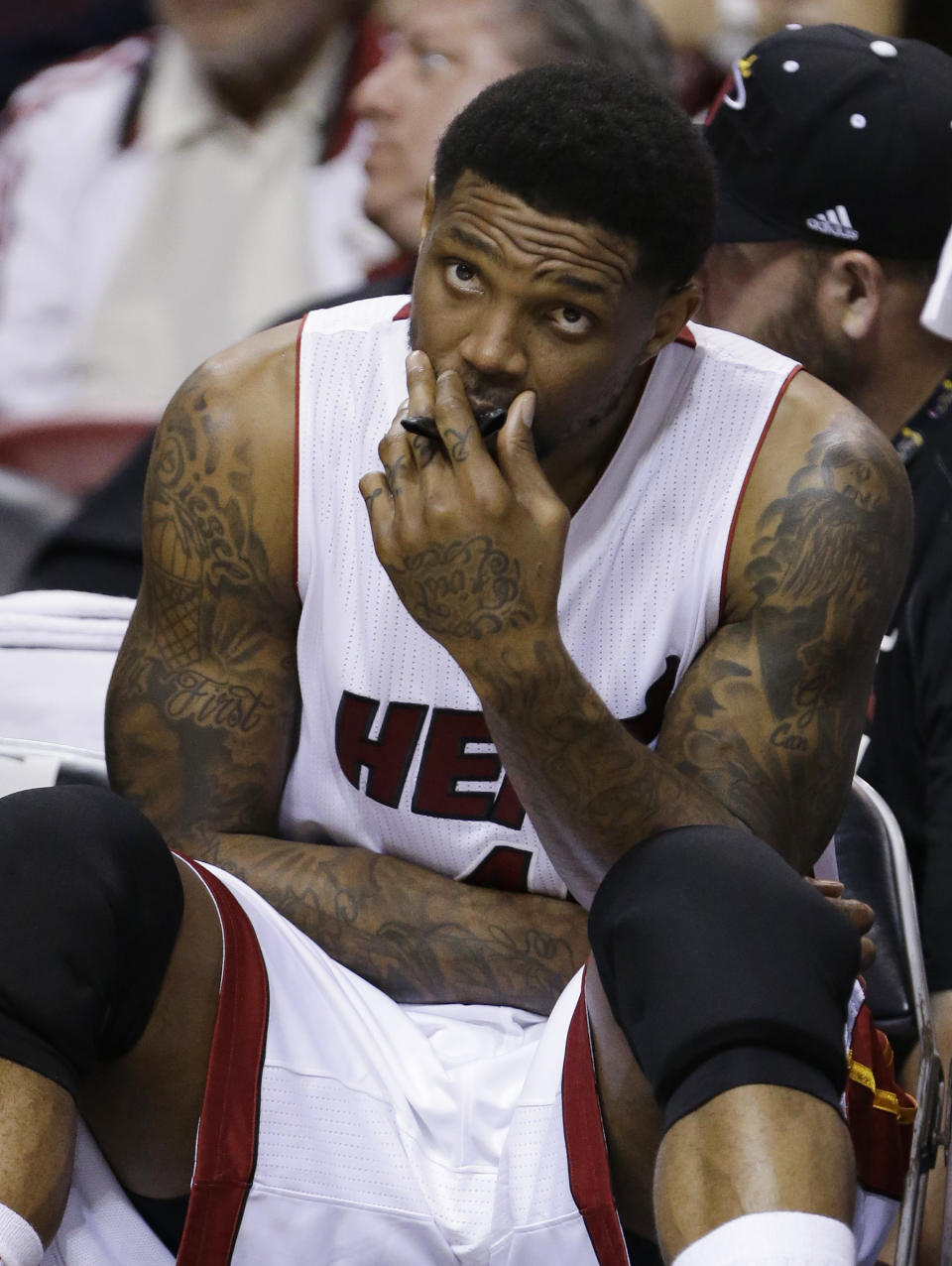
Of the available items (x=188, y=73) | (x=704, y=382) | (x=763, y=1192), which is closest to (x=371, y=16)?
(x=188, y=73)

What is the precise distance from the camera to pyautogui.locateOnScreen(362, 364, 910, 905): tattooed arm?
1.52 metres

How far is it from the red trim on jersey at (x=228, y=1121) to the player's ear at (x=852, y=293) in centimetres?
152

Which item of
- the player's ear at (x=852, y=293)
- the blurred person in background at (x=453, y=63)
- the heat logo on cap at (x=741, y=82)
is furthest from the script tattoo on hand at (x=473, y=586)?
the blurred person in background at (x=453, y=63)

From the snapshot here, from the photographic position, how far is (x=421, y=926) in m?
1.79

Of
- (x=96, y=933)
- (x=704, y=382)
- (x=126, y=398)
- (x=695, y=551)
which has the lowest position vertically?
(x=126, y=398)

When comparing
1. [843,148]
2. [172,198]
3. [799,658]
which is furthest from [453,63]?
[799,658]

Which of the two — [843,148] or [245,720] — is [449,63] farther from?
[245,720]

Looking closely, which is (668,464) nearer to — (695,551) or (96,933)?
(695,551)

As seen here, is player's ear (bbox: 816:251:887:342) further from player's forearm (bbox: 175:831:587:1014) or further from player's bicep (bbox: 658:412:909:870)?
player's forearm (bbox: 175:831:587:1014)

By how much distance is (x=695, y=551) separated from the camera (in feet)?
5.82

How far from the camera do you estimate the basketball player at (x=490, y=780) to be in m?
1.35

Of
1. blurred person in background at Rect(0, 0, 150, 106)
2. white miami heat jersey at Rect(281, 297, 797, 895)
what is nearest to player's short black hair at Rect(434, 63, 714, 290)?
white miami heat jersey at Rect(281, 297, 797, 895)

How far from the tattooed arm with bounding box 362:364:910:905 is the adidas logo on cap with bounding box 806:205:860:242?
2.71ft

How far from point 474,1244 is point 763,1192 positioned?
415 mm
